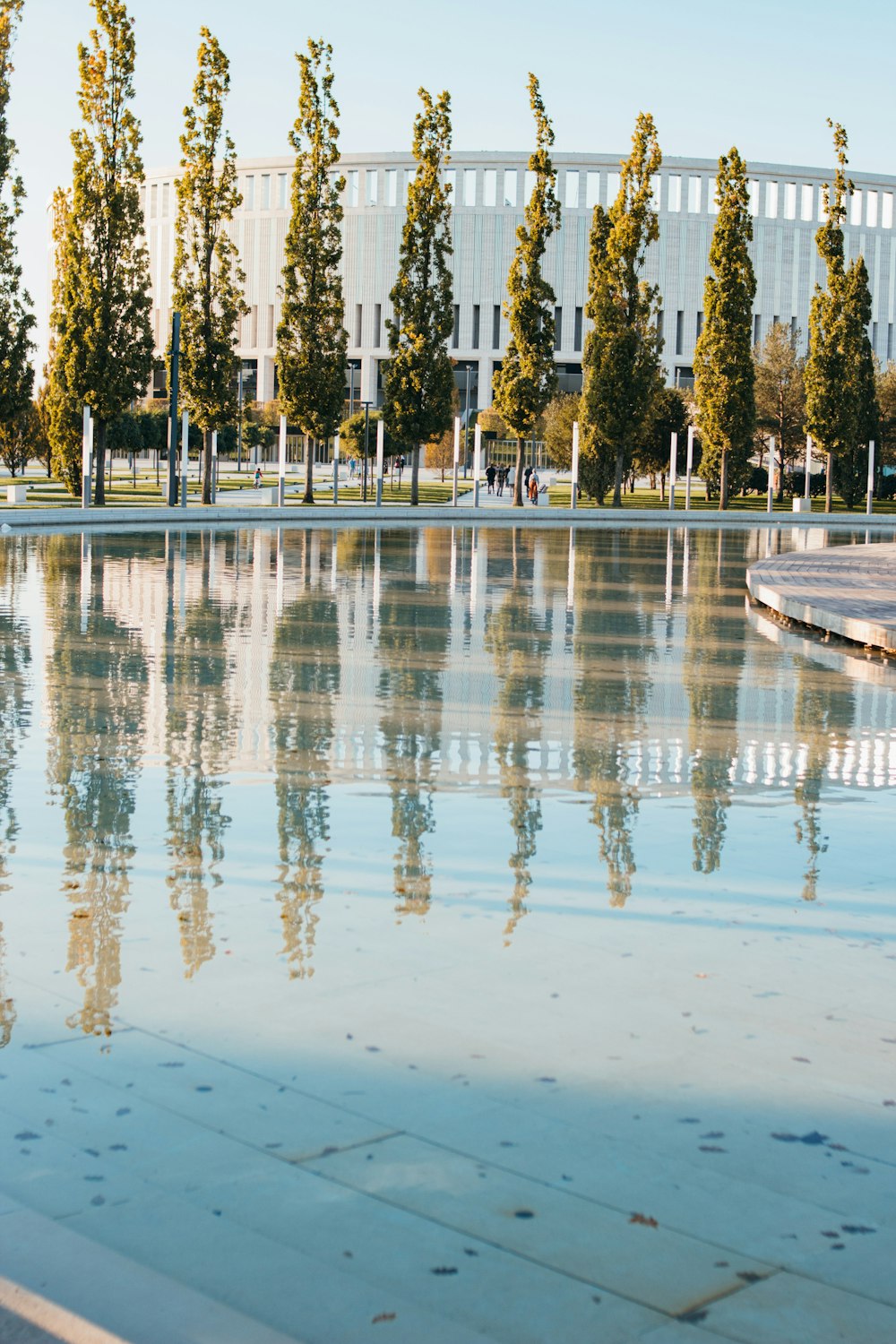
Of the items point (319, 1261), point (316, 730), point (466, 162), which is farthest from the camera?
point (466, 162)

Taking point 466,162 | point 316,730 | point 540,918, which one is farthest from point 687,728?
point 466,162

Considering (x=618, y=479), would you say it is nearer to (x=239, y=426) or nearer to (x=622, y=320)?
(x=622, y=320)

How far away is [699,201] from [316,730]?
101 meters

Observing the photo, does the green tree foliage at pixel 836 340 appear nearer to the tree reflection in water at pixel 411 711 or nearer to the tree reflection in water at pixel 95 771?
the tree reflection in water at pixel 411 711

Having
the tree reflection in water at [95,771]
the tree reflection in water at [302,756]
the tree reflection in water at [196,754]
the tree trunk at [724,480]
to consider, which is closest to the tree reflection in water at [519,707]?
the tree reflection in water at [302,756]

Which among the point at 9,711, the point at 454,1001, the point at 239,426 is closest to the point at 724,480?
the point at 239,426

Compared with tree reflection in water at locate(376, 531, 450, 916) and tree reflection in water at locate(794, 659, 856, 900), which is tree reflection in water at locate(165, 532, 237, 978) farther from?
tree reflection in water at locate(794, 659, 856, 900)

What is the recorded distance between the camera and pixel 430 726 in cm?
925

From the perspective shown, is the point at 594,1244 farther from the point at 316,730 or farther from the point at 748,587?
the point at 748,587

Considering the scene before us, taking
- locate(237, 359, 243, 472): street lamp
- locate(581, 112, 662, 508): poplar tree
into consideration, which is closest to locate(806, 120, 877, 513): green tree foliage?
locate(581, 112, 662, 508): poplar tree

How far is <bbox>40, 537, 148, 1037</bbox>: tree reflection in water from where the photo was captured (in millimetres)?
4812

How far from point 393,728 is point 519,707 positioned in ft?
3.92

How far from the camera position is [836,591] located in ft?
62.6

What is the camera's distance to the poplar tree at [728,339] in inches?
2149
